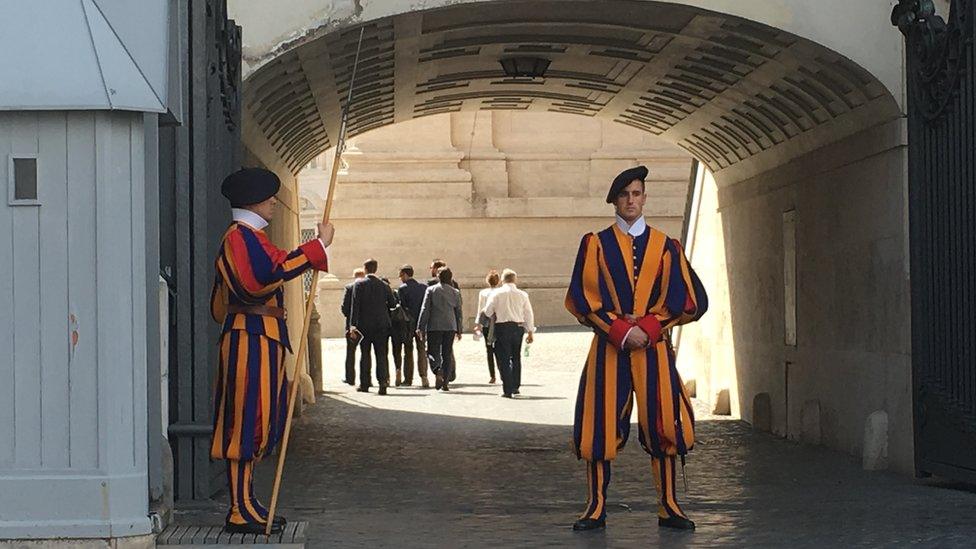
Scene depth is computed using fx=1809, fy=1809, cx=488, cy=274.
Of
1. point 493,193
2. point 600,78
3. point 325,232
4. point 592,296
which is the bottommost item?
point 592,296

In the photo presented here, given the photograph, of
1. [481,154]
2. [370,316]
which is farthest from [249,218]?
→ [481,154]

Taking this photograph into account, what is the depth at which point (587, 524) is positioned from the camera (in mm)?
8883

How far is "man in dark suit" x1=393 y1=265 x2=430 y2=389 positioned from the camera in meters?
22.9

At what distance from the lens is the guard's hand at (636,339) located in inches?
342

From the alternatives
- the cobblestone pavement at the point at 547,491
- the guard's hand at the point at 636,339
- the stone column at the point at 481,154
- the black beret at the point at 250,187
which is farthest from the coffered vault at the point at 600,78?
the stone column at the point at 481,154

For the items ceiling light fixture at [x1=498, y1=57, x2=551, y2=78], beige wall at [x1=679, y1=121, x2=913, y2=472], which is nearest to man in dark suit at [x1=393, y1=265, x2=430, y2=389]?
beige wall at [x1=679, y1=121, x2=913, y2=472]

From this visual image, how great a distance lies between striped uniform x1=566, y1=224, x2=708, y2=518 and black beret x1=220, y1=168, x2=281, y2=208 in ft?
5.44

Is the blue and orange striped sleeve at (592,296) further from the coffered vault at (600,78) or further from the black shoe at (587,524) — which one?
the coffered vault at (600,78)

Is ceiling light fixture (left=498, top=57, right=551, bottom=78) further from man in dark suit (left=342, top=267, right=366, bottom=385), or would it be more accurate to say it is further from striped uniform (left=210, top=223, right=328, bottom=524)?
striped uniform (left=210, top=223, right=328, bottom=524)

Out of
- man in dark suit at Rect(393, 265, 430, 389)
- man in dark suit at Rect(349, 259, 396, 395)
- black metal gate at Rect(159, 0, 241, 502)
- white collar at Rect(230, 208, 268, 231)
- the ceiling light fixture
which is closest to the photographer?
white collar at Rect(230, 208, 268, 231)

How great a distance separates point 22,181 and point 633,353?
3063mm

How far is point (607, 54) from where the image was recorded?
14.6 meters

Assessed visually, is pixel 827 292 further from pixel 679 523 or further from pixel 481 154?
pixel 481 154

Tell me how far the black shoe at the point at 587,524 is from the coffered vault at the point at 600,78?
385cm
